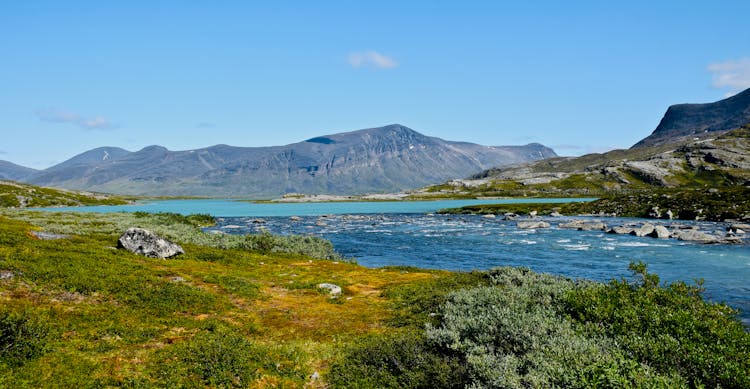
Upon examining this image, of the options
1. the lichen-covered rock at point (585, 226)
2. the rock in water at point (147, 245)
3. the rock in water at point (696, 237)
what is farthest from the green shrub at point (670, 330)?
the lichen-covered rock at point (585, 226)

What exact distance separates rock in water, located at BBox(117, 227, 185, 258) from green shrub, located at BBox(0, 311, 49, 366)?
62.7ft

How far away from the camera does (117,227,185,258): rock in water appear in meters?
32.2

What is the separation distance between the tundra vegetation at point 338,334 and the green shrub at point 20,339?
0.15 feet

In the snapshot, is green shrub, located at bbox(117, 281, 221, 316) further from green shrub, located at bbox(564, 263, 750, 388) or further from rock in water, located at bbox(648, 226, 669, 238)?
rock in water, located at bbox(648, 226, 669, 238)

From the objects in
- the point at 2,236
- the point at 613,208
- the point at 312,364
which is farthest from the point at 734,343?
the point at 613,208

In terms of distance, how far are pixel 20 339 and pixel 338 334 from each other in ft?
36.0

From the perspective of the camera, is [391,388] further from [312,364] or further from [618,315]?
[618,315]

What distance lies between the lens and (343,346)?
16047 mm

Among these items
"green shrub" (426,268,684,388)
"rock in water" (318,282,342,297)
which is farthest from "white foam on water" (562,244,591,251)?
"rock in water" (318,282,342,297)

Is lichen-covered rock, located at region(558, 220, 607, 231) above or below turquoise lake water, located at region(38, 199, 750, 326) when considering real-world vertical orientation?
above

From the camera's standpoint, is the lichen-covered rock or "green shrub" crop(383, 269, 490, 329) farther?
the lichen-covered rock

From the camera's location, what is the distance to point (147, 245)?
32531 millimetres

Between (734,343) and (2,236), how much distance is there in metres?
38.7

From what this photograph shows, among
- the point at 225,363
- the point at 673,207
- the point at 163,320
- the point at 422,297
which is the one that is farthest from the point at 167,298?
the point at 673,207
